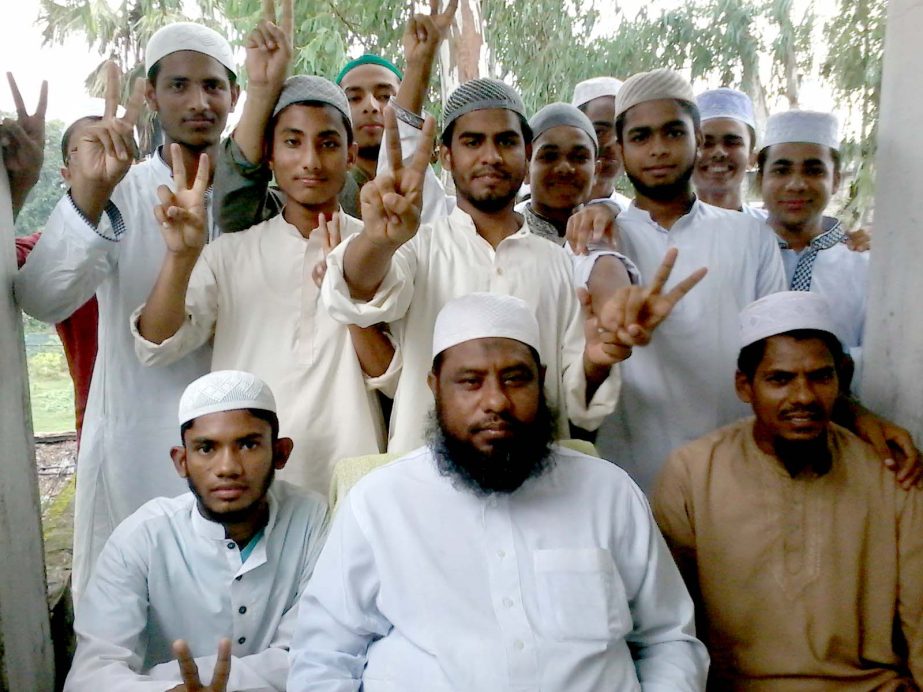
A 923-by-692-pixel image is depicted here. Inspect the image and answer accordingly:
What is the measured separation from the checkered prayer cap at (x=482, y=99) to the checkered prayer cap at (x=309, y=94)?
36 centimetres

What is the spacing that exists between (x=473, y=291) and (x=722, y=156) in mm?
1789

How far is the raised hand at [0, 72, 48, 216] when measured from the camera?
8.11 feet

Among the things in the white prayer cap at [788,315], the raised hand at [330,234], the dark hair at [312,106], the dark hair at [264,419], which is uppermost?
the dark hair at [312,106]

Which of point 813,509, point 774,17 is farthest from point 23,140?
point 774,17

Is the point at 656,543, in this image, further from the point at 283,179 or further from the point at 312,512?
the point at 283,179

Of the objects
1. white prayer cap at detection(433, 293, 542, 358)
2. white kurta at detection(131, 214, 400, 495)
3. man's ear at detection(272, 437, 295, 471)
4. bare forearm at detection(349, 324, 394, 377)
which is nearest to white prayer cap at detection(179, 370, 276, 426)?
man's ear at detection(272, 437, 295, 471)

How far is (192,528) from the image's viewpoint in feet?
7.52

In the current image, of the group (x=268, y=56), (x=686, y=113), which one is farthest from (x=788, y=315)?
(x=268, y=56)

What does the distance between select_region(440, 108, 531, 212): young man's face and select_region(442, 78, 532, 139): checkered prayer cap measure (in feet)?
0.07

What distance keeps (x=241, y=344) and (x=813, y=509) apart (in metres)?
1.76

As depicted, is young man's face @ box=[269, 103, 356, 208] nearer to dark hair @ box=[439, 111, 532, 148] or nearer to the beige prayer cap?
dark hair @ box=[439, 111, 532, 148]

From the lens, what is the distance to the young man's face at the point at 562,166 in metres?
3.24

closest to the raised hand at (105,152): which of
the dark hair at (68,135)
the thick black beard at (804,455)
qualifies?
the dark hair at (68,135)

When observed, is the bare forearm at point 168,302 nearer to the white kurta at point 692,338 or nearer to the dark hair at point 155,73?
the dark hair at point 155,73
